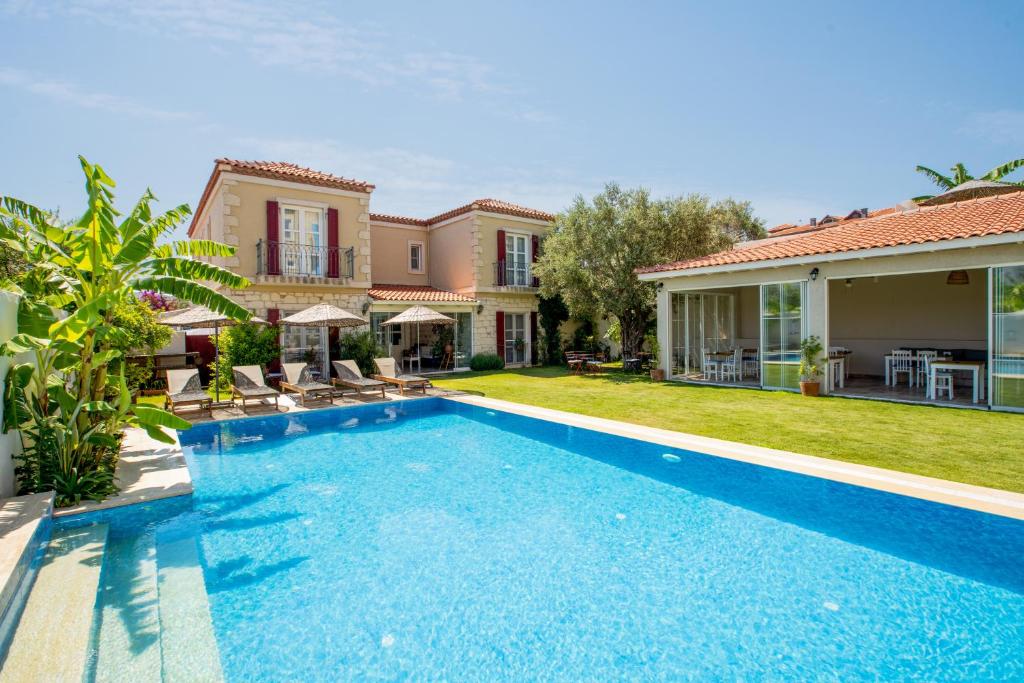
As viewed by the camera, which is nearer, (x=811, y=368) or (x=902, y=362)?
(x=811, y=368)

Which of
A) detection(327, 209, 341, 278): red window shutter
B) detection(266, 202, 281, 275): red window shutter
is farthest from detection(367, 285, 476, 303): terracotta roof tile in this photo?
detection(266, 202, 281, 275): red window shutter

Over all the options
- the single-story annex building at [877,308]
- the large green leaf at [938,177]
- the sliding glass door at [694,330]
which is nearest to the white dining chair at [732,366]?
the single-story annex building at [877,308]

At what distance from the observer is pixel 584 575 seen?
16.8ft

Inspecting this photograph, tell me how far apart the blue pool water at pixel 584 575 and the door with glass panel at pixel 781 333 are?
26.3 ft

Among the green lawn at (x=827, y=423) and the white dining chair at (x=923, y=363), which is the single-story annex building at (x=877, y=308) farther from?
the green lawn at (x=827, y=423)

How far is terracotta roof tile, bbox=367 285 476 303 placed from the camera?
19734 mm

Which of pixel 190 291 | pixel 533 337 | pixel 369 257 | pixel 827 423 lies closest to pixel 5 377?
pixel 190 291

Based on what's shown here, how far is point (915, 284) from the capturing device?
647 inches

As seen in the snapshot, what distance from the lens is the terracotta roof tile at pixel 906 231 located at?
36.8 feet

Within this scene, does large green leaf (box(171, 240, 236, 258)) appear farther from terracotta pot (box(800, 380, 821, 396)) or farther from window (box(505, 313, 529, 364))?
window (box(505, 313, 529, 364))

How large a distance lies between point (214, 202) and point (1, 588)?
1743 centimetres

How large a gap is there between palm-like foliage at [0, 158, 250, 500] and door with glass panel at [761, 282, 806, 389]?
13.9 metres

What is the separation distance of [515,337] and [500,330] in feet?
3.84

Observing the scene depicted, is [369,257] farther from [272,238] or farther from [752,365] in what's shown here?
[752,365]
